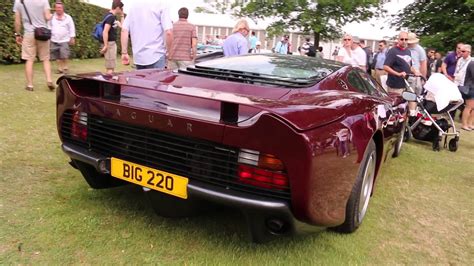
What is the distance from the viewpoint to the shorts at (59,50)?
9.05 meters

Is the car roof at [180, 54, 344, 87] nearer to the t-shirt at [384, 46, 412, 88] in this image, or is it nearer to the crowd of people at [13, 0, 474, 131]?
the crowd of people at [13, 0, 474, 131]

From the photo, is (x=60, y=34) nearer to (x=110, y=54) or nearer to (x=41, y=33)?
(x=110, y=54)

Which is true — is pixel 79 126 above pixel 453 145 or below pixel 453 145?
above

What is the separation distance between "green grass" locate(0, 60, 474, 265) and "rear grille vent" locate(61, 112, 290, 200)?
487 mm

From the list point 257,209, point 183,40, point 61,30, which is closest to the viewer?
point 257,209

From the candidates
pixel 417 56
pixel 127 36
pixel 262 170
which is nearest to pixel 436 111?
pixel 417 56

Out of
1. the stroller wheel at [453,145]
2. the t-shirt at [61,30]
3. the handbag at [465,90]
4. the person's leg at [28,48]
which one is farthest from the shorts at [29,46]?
the handbag at [465,90]

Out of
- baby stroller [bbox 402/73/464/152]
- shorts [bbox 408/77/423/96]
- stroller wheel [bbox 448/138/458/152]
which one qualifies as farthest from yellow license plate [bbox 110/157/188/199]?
shorts [bbox 408/77/423/96]

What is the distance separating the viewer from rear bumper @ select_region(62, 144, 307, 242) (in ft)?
7.08

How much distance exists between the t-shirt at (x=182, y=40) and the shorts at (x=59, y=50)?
3.51m

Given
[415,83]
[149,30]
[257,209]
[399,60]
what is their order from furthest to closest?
[415,83] → [399,60] → [149,30] → [257,209]

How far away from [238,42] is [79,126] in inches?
150

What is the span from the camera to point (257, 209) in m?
2.15

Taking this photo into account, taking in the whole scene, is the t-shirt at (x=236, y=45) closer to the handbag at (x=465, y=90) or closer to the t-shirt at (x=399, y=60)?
the t-shirt at (x=399, y=60)
